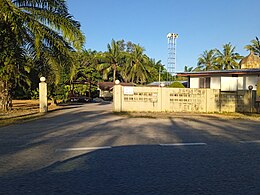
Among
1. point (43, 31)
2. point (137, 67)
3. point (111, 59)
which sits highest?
point (111, 59)

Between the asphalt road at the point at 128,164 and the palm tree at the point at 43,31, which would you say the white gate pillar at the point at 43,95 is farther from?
the asphalt road at the point at 128,164

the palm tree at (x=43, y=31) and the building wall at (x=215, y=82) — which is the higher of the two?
the palm tree at (x=43, y=31)

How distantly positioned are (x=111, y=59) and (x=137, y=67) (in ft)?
17.4

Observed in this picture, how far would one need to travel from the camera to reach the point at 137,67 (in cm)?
5722

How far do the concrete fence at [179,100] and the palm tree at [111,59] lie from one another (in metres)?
35.0

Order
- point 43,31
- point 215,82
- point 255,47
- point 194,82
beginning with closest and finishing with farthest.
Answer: point 43,31 → point 215,82 → point 194,82 → point 255,47

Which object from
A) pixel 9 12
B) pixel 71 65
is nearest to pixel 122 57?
pixel 71 65

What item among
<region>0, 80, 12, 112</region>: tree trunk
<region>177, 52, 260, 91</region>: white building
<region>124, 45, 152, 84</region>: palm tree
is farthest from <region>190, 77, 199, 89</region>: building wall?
<region>124, 45, 152, 84</region>: palm tree

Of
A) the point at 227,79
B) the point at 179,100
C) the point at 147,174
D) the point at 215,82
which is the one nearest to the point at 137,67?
the point at 215,82

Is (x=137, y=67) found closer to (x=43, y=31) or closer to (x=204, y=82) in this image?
(x=204, y=82)

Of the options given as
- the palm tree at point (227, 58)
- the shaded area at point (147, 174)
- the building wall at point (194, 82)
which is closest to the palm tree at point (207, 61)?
the palm tree at point (227, 58)

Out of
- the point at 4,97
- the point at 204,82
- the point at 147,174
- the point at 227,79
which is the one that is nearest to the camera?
the point at 147,174

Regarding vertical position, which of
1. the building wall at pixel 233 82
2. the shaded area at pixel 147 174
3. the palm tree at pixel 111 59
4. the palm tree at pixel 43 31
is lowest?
the shaded area at pixel 147 174

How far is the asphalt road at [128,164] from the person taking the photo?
4.64m
